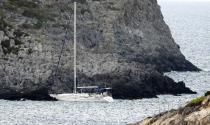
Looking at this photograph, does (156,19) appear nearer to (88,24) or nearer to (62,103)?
(88,24)

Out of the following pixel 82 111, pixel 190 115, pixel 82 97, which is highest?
pixel 190 115

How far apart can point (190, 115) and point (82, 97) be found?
6664 cm

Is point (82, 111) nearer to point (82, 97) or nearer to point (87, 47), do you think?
point (82, 97)

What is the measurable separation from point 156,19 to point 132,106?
41945mm

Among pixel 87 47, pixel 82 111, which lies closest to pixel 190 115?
pixel 82 111

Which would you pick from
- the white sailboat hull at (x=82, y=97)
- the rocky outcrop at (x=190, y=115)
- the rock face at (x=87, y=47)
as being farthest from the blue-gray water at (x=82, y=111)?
the rocky outcrop at (x=190, y=115)

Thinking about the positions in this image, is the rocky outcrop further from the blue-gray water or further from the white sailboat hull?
the white sailboat hull

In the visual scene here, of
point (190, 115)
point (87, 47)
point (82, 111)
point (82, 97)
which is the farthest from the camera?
point (87, 47)

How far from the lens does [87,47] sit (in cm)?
11169

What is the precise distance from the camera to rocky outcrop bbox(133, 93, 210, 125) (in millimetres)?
33000

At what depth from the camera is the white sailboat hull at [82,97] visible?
98500 millimetres

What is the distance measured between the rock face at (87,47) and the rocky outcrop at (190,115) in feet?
211

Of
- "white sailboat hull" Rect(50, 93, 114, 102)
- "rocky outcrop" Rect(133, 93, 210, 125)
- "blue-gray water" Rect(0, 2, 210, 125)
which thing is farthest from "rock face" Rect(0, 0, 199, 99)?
"rocky outcrop" Rect(133, 93, 210, 125)

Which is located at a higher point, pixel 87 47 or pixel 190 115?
pixel 87 47
